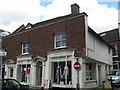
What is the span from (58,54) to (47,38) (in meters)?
2.57

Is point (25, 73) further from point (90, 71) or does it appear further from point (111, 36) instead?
point (111, 36)

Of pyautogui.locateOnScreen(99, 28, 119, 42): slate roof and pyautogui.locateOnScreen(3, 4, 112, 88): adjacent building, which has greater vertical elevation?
pyautogui.locateOnScreen(99, 28, 119, 42): slate roof

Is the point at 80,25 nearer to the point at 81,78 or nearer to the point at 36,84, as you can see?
the point at 81,78

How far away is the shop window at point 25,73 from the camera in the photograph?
17.8 metres

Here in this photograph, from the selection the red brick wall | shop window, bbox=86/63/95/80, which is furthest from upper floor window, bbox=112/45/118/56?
the red brick wall

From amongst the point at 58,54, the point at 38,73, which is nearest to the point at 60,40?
the point at 58,54

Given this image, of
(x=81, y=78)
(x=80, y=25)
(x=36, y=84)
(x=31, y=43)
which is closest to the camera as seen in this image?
(x=81, y=78)

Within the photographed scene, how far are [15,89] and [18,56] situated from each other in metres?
9.07

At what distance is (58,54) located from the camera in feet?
50.6

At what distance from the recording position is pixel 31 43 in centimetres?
1853

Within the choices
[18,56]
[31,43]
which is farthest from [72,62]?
[18,56]

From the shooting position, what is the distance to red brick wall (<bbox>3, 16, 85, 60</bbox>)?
14543 millimetres

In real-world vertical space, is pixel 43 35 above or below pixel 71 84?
above

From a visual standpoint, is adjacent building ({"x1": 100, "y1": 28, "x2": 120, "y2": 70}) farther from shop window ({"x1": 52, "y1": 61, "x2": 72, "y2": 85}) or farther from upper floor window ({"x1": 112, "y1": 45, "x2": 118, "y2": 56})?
shop window ({"x1": 52, "y1": 61, "x2": 72, "y2": 85})
